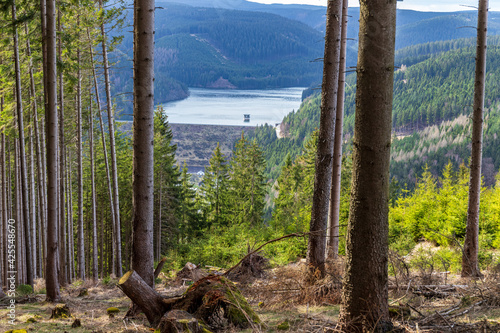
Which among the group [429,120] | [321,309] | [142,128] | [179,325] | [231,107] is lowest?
[321,309]

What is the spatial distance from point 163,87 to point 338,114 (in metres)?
150

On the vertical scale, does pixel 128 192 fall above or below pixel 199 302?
below

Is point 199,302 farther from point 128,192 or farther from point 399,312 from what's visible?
point 128,192

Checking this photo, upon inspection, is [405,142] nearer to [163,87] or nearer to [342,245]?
[163,87]

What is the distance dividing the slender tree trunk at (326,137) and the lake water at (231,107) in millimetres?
115599

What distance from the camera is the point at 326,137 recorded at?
19.7 feet

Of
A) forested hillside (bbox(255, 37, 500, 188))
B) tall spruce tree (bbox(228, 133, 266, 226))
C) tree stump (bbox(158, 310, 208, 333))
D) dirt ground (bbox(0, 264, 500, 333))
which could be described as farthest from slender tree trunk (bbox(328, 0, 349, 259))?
forested hillside (bbox(255, 37, 500, 188))

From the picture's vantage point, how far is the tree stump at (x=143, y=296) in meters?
4.04

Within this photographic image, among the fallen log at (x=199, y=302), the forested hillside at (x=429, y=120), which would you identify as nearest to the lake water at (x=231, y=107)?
the forested hillside at (x=429, y=120)

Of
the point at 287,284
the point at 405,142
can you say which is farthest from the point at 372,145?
the point at 405,142

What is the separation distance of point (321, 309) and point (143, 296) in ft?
7.30

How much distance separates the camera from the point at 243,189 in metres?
31.1

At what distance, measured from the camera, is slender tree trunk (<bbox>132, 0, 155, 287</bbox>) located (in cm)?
486

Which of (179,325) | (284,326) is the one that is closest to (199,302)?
(179,325)
